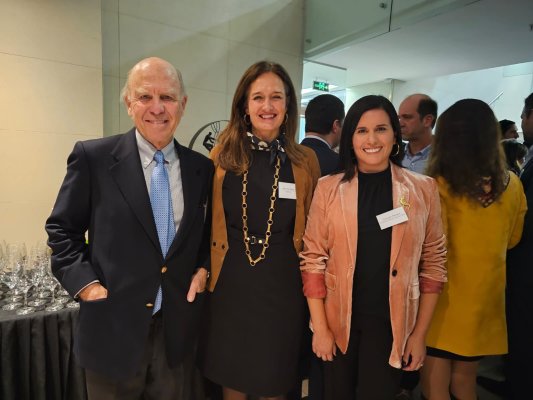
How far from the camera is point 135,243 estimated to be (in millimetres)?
1232

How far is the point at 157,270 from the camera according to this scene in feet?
4.17

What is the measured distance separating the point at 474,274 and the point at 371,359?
0.66 metres

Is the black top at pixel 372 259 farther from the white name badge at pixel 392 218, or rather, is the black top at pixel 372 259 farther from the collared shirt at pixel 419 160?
the collared shirt at pixel 419 160

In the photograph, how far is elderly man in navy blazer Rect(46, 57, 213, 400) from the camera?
1214 mm

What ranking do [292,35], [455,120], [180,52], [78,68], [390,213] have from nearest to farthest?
[390,213] → [455,120] → [78,68] → [180,52] → [292,35]

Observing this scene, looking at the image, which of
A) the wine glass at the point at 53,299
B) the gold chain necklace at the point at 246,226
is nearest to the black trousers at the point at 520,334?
the gold chain necklace at the point at 246,226

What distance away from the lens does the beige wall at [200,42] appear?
138 inches

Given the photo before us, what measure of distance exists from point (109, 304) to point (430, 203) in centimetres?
128

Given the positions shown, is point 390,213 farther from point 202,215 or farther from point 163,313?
point 163,313

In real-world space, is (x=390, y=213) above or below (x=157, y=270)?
above

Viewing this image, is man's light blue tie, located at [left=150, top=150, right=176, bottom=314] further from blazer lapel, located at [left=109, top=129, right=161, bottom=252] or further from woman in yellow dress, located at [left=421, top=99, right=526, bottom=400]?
woman in yellow dress, located at [left=421, top=99, right=526, bottom=400]

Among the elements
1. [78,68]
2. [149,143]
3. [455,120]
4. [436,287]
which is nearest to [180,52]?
[78,68]

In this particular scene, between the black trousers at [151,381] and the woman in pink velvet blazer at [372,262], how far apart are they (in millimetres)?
602

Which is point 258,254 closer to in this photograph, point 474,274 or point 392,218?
point 392,218
